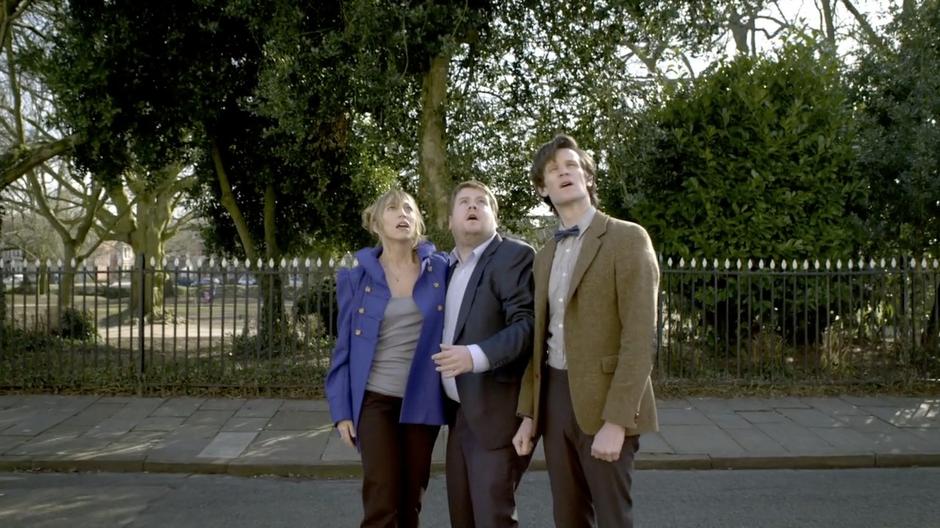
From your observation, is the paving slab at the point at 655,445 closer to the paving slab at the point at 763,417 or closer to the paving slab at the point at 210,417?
the paving slab at the point at 763,417

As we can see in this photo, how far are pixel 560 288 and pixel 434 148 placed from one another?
286 inches

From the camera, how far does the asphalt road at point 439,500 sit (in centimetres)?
487

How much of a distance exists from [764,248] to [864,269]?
122 cm

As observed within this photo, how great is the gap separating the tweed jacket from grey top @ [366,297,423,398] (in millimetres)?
763

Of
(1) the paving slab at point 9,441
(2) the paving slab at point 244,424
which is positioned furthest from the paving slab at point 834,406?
(1) the paving slab at point 9,441

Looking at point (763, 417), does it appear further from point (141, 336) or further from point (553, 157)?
point (141, 336)

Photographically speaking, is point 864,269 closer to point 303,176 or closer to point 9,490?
point 303,176

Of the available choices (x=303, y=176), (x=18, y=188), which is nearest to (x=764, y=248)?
(x=303, y=176)

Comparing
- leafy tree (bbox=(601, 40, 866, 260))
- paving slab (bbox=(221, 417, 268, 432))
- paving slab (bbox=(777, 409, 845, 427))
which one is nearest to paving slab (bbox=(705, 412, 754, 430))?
paving slab (bbox=(777, 409, 845, 427))

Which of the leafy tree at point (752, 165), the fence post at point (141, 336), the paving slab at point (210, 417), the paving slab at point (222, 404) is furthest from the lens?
the leafy tree at point (752, 165)

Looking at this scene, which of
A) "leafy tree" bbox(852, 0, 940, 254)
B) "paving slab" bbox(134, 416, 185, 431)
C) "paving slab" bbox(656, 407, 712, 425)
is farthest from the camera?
"leafy tree" bbox(852, 0, 940, 254)

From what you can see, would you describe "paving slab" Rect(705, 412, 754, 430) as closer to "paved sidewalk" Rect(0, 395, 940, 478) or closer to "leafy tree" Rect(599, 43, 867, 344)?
"paved sidewalk" Rect(0, 395, 940, 478)

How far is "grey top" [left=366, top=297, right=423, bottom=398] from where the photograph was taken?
3.27 m

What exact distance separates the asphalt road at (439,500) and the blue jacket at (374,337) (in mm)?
1915
